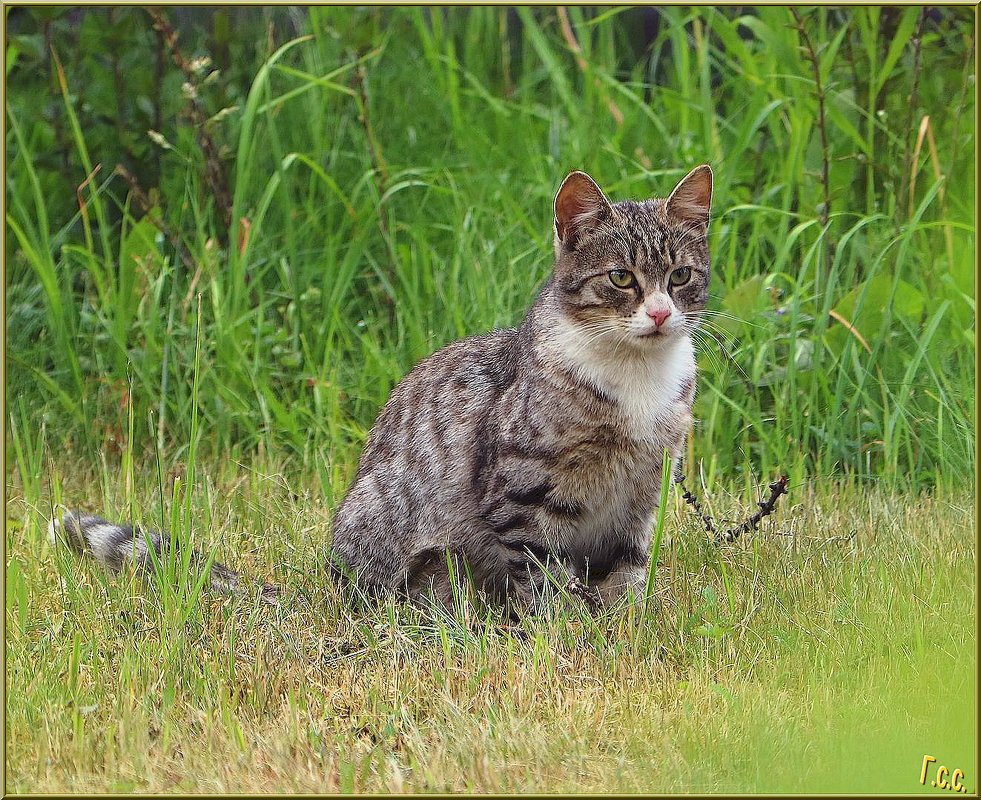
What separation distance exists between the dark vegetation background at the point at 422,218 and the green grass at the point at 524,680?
94cm

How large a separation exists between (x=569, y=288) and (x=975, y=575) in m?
1.49

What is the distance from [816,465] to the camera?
4707 mm

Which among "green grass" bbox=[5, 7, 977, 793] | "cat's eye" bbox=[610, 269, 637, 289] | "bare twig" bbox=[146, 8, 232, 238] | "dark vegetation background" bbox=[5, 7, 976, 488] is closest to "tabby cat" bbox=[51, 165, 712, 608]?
"cat's eye" bbox=[610, 269, 637, 289]

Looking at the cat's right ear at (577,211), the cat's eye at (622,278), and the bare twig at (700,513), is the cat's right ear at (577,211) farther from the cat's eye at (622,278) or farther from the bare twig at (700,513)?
the bare twig at (700,513)

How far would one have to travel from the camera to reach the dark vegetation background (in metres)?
4.89

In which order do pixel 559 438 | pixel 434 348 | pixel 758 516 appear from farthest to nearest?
1. pixel 434 348
2. pixel 758 516
3. pixel 559 438

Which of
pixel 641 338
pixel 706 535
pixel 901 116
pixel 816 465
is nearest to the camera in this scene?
pixel 641 338

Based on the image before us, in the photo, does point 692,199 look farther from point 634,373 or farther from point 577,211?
point 634,373

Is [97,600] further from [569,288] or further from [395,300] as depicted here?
[395,300]

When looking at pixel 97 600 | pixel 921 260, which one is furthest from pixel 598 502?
pixel 921 260

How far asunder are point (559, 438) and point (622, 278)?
0.51m

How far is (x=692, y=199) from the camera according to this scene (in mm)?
3764

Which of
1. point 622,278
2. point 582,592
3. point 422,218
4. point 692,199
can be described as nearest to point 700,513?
point 582,592

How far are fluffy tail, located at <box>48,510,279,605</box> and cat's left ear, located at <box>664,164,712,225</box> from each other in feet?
5.57
